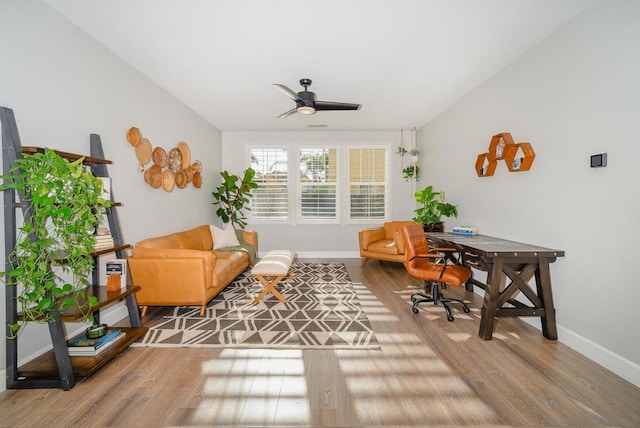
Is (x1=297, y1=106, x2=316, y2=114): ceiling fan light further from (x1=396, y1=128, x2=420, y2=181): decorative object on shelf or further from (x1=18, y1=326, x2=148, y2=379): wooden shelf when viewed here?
(x1=396, y1=128, x2=420, y2=181): decorative object on shelf

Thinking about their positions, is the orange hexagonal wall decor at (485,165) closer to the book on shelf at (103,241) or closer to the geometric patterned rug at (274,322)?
the geometric patterned rug at (274,322)

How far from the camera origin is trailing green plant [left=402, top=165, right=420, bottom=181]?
6.52 metres

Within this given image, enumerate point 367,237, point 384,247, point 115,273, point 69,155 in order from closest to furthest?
point 69,155, point 115,273, point 384,247, point 367,237

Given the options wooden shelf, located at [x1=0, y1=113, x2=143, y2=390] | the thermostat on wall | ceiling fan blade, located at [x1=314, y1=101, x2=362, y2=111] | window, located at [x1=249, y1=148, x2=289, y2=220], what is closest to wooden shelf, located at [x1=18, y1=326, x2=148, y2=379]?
wooden shelf, located at [x1=0, y1=113, x2=143, y2=390]

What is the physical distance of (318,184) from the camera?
22.3ft

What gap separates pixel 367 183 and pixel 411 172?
0.97 m

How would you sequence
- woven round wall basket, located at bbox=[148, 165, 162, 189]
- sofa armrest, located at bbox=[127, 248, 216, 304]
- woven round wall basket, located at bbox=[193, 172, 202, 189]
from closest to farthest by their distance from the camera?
sofa armrest, located at bbox=[127, 248, 216, 304]
woven round wall basket, located at bbox=[148, 165, 162, 189]
woven round wall basket, located at bbox=[193, 172, 202, 189]

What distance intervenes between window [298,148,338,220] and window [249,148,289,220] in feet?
1.25

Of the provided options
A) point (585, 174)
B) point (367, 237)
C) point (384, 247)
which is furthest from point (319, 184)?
point (585, 174)

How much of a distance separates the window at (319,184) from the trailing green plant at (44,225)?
4.67 m

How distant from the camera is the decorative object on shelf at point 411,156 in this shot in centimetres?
645

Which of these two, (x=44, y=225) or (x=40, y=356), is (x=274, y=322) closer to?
(x=40, y=356)

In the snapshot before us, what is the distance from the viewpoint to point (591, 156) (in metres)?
2.47

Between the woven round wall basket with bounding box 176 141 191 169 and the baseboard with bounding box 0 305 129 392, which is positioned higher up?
the woven round wall basket with bounding box 176 141 191 169
